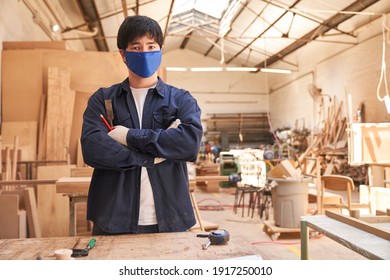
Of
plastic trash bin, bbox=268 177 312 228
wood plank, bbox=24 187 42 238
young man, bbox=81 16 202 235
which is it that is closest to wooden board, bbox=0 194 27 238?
wood plank, bbox=24 187 42 238

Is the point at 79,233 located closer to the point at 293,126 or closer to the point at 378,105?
the point at 378,105

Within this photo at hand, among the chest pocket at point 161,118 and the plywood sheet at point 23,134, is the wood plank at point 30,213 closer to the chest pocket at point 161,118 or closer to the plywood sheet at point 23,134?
the plywood sheet at point 23,134

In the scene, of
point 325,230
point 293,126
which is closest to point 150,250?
point 325,230

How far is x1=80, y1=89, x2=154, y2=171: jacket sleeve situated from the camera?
1.21 metres

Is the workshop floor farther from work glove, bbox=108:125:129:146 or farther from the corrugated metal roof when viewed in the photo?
the corrugated metal roof

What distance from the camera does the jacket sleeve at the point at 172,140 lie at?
1209 millimetres

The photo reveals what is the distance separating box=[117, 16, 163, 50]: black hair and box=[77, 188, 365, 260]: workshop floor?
0.72 m

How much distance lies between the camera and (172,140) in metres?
Result: 1.22

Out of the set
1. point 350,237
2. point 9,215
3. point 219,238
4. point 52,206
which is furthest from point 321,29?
point 219,238

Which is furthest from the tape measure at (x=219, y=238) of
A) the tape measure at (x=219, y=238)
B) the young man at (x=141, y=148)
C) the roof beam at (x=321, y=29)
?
the roof beam at (x=321, y=29)

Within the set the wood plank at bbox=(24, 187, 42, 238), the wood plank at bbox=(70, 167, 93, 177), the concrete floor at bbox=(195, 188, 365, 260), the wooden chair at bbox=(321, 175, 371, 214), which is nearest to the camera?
the wood plank at bbox=(24, 187, 42, 238)

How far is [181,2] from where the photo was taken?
5.31 meters

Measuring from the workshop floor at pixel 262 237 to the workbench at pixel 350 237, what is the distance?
323mm
